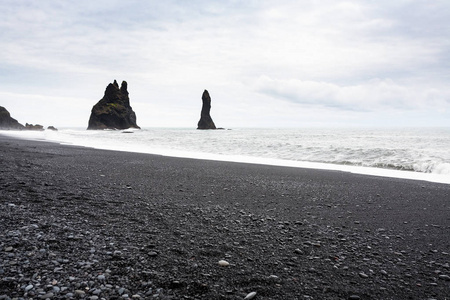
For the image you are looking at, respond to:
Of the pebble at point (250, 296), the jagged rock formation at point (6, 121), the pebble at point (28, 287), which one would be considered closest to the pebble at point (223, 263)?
the pebble at point (250, 296)

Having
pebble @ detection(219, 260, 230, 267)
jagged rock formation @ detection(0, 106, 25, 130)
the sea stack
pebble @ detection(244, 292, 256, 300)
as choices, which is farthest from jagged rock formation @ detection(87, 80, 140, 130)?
pebble @ detection(244, 292, 256, 300)

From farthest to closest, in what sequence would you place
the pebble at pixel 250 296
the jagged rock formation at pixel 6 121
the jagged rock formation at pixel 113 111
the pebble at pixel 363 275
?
1. the jagged rock formation at pixel 113 111
2. the jagged rock formation at pixel 6 121
3. the pebble at pixel 363 275
4. the pebble at pixel 250 296

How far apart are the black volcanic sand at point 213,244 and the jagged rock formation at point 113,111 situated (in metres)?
107

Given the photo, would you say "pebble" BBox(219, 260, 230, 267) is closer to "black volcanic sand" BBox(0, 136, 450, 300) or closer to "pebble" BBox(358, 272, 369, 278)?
"black volcanic sand" BBox(0, 136, 450, 300)

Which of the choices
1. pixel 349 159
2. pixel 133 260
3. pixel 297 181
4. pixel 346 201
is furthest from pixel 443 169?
pixel 133 260

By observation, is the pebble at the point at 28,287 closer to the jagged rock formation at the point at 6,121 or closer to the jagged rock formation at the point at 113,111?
the jagged rock formation at the point at 113,111

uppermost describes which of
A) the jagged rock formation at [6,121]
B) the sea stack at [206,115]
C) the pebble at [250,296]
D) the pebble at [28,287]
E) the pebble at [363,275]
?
the sea stack at [206,115]

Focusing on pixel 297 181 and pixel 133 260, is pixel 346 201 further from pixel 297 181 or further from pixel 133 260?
pixel 133 260

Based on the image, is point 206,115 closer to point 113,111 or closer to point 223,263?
point 113,111

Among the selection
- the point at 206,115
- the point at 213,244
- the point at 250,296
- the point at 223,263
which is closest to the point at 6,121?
the point at 206,115

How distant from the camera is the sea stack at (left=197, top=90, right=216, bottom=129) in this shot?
13312cm

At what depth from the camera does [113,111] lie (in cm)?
10756

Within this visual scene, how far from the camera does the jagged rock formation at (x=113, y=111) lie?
105519mm

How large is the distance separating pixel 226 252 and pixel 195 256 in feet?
1.47
